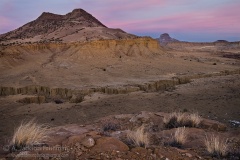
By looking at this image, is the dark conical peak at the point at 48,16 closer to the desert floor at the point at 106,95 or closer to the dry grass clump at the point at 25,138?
the desert floor at the point at 106,95

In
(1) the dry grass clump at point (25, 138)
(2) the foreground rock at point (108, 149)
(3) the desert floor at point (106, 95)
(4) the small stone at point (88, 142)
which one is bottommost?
(3) the desert floor at point (106, 95)

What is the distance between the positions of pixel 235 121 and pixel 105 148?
25.9 ft

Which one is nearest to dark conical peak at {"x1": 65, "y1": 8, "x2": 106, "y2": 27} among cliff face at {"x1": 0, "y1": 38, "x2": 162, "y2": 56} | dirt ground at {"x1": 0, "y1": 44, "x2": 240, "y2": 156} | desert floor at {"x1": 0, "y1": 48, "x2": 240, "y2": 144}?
cliff face at {"x1": 0, "y1": 38, "x2": 162, "y2": 56}

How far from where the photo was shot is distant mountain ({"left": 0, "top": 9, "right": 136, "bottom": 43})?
45338 mm

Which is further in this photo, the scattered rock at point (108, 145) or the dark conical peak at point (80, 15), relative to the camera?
the dark conical peak at point (80, 15)

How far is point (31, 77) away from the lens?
24.4 metres

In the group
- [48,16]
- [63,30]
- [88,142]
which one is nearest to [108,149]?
[88,142]

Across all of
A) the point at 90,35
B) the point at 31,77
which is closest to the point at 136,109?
the point at 31,77

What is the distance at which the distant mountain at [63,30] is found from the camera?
4534 centimetres

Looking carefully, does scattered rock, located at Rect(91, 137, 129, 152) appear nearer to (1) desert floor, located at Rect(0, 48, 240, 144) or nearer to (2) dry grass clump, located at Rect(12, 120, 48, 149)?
(2) dry grass clump, located at Rect(12, 120, 48, 149)

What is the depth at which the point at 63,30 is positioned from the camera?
173ft

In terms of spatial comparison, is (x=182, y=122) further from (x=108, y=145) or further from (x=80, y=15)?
(x=80, y=15)

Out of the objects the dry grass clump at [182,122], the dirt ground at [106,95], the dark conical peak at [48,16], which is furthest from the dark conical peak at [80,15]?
the dry grass clump at [182,122]

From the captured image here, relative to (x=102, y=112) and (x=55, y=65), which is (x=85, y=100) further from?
(x=55, y=65)
